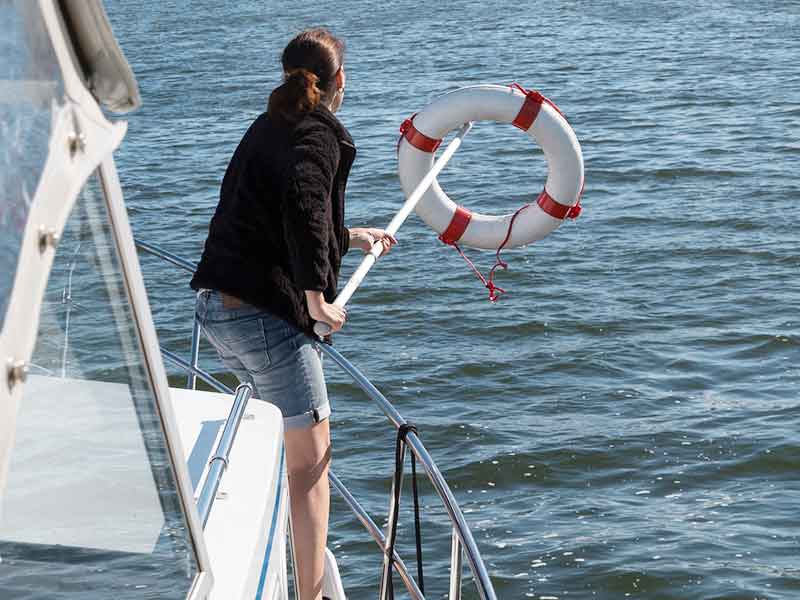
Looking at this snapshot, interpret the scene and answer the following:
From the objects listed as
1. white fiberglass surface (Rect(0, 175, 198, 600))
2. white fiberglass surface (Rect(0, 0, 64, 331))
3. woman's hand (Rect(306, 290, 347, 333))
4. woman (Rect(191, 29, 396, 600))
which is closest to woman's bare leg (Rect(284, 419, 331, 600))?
woman (Rect(191, 29, 396, 600))

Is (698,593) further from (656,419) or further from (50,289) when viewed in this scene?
(50,289)

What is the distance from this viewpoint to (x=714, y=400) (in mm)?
7617

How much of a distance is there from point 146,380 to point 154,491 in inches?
7.2

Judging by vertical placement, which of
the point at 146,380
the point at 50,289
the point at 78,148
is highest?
the point at 78,148

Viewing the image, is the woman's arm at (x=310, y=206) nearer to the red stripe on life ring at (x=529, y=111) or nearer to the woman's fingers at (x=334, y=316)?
the woman's fingers at (x=334, y=316)

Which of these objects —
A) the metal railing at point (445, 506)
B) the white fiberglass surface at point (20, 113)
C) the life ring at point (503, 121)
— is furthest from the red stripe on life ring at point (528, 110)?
the white fiberglass surface at point (20, 113)

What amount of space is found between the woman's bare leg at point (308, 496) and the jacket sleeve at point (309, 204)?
17.4 inches

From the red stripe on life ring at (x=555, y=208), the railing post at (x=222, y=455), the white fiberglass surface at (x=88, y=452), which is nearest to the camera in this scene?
the white fiberglass surface at (x=88, y=452)

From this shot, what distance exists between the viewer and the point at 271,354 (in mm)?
3068

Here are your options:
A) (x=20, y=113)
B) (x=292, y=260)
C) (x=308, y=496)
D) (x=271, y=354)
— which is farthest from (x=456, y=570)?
(x=20, y=113)

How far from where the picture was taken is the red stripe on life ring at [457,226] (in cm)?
595

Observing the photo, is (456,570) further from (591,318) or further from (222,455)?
(591,318)

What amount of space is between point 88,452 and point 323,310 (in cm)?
134

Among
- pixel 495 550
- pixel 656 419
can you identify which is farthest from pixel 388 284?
pixel 495 550
